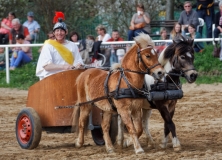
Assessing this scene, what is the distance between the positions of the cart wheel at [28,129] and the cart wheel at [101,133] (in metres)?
0.93

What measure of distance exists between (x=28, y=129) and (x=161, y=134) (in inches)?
93.4

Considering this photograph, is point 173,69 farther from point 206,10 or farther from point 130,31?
point 206,10

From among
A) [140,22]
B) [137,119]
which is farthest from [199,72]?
[137,119]

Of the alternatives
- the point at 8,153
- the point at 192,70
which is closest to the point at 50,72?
the point at 8,153

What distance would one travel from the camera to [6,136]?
37.2ft

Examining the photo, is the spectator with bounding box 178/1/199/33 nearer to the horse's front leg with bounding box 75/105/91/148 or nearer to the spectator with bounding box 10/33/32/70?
the spectator with bounding box 10/33/32/70

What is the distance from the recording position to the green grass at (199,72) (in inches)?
662

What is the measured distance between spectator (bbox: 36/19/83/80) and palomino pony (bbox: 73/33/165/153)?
55cm

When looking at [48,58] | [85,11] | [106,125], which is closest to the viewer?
[106,125]

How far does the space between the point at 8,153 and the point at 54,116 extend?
808mm

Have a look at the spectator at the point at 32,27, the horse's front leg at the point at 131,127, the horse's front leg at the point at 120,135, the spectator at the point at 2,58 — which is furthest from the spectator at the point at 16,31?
the horse's front leg at the point at 131,127

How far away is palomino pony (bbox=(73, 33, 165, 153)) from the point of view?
29.4 feet

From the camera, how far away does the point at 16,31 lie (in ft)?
64.1

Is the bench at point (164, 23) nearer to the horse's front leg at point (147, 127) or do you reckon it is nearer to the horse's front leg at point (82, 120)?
the horse's front leg at point (147, 127)
